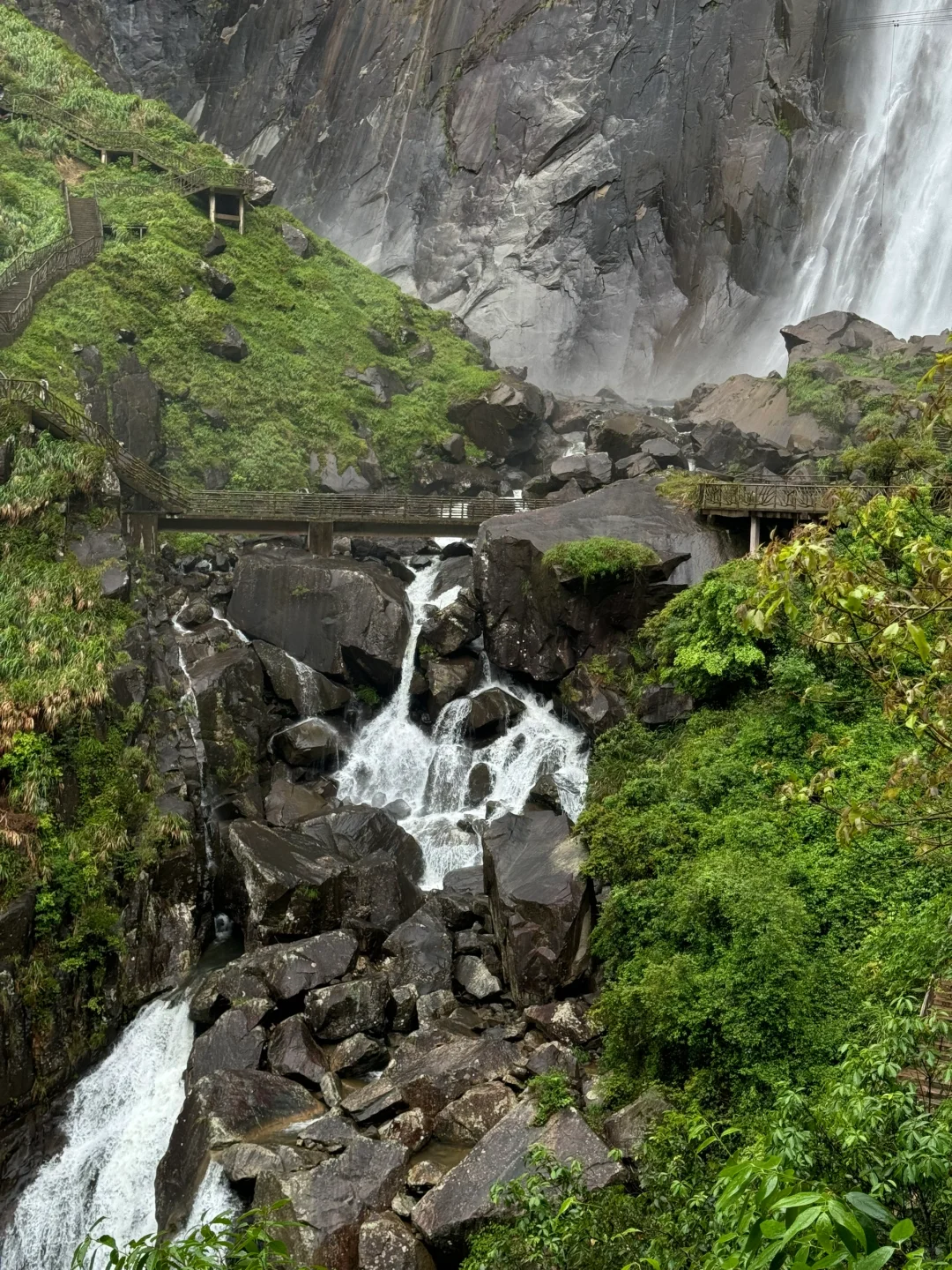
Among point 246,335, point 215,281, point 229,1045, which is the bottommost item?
point 229,1045

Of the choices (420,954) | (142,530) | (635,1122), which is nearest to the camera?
(635,1122)

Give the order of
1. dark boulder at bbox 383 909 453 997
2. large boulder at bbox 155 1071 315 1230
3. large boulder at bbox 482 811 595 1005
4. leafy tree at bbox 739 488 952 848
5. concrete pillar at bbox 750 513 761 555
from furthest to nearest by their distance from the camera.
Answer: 1. concrete pillar at bbox 750 513 761 555
2. dark boulder at bbox 383 909 453 997
3. large boulder at bbox 482 811 595 1005
4. large boulder at bbox 155 1071 315 1230
5. leafy tree at bbox 739 488 952 848

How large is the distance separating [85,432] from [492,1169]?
19.5 meters

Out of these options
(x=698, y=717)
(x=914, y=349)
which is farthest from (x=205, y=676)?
(x=914, y=349)

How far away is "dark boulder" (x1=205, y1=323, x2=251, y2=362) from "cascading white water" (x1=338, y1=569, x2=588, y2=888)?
55.6 ft

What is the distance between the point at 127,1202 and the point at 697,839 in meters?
8.95

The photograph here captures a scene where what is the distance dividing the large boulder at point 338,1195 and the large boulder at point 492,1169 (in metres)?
0.64

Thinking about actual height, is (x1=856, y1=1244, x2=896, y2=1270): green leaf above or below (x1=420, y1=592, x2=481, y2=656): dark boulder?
above

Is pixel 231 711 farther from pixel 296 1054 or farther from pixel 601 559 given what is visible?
pixel 296 1054

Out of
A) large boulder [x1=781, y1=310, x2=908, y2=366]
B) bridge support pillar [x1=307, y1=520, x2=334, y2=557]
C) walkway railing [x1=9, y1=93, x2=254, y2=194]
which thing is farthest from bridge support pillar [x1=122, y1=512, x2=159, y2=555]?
large boulder [x1=781, y1=310, x2=908, y2=366]

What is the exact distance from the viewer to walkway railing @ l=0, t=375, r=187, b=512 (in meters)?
22.5

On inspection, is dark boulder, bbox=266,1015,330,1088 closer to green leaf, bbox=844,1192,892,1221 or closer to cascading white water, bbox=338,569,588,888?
cascading white water, bbox=338,569,588,888

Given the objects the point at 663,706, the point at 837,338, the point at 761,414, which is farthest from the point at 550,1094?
the point at 837,338

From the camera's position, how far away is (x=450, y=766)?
2152 cm
